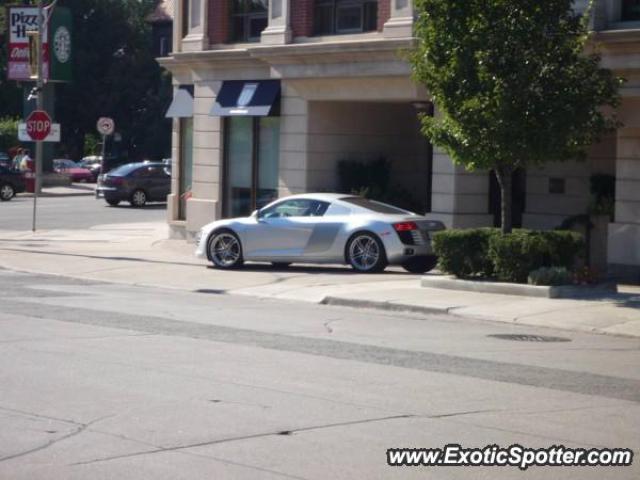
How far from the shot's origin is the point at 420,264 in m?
21.5

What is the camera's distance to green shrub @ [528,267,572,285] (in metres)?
17.7

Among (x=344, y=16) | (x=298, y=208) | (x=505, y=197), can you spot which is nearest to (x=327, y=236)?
(x=298, y=208)

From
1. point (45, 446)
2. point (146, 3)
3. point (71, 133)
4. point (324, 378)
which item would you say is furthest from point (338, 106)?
point (146, 3)

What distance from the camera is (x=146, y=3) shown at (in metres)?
92.5

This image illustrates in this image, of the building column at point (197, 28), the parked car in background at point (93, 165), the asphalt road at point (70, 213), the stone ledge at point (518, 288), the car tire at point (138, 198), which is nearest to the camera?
the stone ledge at point (518, 288)

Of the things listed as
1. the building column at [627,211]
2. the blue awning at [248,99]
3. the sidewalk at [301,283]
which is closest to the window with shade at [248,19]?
the blue awning at [248,99]

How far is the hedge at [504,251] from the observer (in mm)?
18141

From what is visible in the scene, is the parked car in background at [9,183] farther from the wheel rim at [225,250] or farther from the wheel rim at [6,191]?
the wheel rim at [225,250]

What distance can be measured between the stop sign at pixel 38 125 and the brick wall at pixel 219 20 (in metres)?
4.98

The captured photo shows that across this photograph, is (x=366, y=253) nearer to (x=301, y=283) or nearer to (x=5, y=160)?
(x=301, y=283)

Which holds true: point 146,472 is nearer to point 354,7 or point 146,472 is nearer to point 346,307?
point 346,307

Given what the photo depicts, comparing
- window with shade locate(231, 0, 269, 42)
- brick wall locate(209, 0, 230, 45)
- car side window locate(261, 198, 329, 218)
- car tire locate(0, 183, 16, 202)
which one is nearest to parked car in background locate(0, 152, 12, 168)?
car tire locate(0, 183, 16, 202)

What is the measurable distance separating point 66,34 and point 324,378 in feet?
155

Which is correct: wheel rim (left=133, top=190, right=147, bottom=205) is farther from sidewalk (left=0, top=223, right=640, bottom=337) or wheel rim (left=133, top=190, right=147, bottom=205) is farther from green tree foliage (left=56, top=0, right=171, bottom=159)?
green tree foliage (left=56, top=0, right=171, bottom=159)
